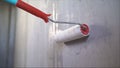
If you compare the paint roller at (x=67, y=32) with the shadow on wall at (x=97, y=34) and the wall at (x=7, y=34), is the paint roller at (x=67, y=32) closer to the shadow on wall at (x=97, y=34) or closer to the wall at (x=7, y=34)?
the shadow on wall at (x=97, y=34)

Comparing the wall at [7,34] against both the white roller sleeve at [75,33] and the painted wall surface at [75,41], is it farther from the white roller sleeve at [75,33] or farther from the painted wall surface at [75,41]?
the white roller sleeve at [75,33]

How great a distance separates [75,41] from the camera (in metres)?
0.49

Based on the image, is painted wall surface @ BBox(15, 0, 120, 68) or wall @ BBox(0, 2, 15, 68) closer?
painted wall surface @ BBox(15, 0, 120, 68)

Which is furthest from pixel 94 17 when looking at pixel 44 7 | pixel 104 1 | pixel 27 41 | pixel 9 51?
pixel 9 51

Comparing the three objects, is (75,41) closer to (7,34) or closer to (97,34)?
(97,34)

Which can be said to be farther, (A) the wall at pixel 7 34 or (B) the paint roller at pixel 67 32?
(A) the wall at pixel 7 34

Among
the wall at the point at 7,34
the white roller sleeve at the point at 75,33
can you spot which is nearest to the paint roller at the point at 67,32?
the white roller sleeve at the point at 75,33

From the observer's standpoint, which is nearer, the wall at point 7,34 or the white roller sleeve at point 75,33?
the white roller sleeve at point 75,33

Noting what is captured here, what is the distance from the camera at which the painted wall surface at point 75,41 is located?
0.38 m

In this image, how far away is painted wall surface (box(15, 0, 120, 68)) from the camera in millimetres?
376

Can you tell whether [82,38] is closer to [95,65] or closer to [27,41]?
[95,65]

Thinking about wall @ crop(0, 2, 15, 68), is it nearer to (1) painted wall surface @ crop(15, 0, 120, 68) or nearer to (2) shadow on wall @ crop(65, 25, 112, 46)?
(1) painted wall surface @ crop(15, 0, 120, 68)

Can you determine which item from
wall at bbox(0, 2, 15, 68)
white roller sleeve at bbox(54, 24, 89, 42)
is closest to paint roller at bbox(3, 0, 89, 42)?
white roller sleeve at bbox(54, 24, 89, 42)

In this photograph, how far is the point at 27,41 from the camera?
81cm
